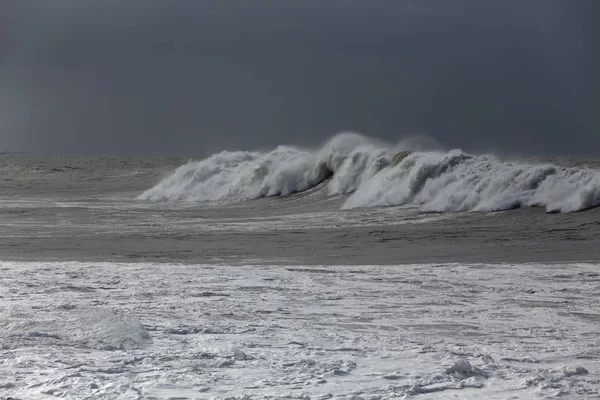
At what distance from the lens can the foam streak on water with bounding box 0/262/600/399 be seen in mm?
4836

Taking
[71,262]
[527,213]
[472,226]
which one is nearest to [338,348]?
[71,262]

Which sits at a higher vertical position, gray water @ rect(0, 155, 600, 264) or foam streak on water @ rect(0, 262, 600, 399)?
foam streak on water @ rect(0, 262, 600, 399)

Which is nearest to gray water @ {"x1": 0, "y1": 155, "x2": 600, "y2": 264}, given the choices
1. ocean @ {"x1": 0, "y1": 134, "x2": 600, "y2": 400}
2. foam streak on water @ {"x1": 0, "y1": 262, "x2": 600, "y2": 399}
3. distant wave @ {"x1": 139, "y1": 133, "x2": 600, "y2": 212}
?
ocean @ {"x1": 0, "y1": 134, "x2": 600, "y2": 400}

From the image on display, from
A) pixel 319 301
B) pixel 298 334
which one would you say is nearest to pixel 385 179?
pixel 319 301

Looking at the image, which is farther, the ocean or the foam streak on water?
the ocean

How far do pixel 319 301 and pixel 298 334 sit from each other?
1.54m

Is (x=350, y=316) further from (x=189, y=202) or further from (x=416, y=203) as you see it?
(x=189, y=202)

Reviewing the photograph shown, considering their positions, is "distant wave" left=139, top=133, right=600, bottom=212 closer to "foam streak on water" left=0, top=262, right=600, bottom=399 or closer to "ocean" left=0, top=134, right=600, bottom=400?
"ocean" left=0, top=134, right=600, bottom=400

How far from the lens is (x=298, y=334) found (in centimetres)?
627

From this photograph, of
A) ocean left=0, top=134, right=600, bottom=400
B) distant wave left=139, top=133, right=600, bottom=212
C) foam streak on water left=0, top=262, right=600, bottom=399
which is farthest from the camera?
distant wave left=139, top=133, right=600, bottom=212

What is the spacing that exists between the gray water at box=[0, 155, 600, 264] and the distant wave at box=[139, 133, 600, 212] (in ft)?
2.75

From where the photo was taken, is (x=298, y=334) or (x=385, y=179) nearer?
(x=298, y=334)

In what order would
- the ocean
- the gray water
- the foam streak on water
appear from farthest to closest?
the gray water
the ocean
the foam streak on water

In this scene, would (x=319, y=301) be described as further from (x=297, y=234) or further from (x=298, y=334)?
(x=297, y=234)
